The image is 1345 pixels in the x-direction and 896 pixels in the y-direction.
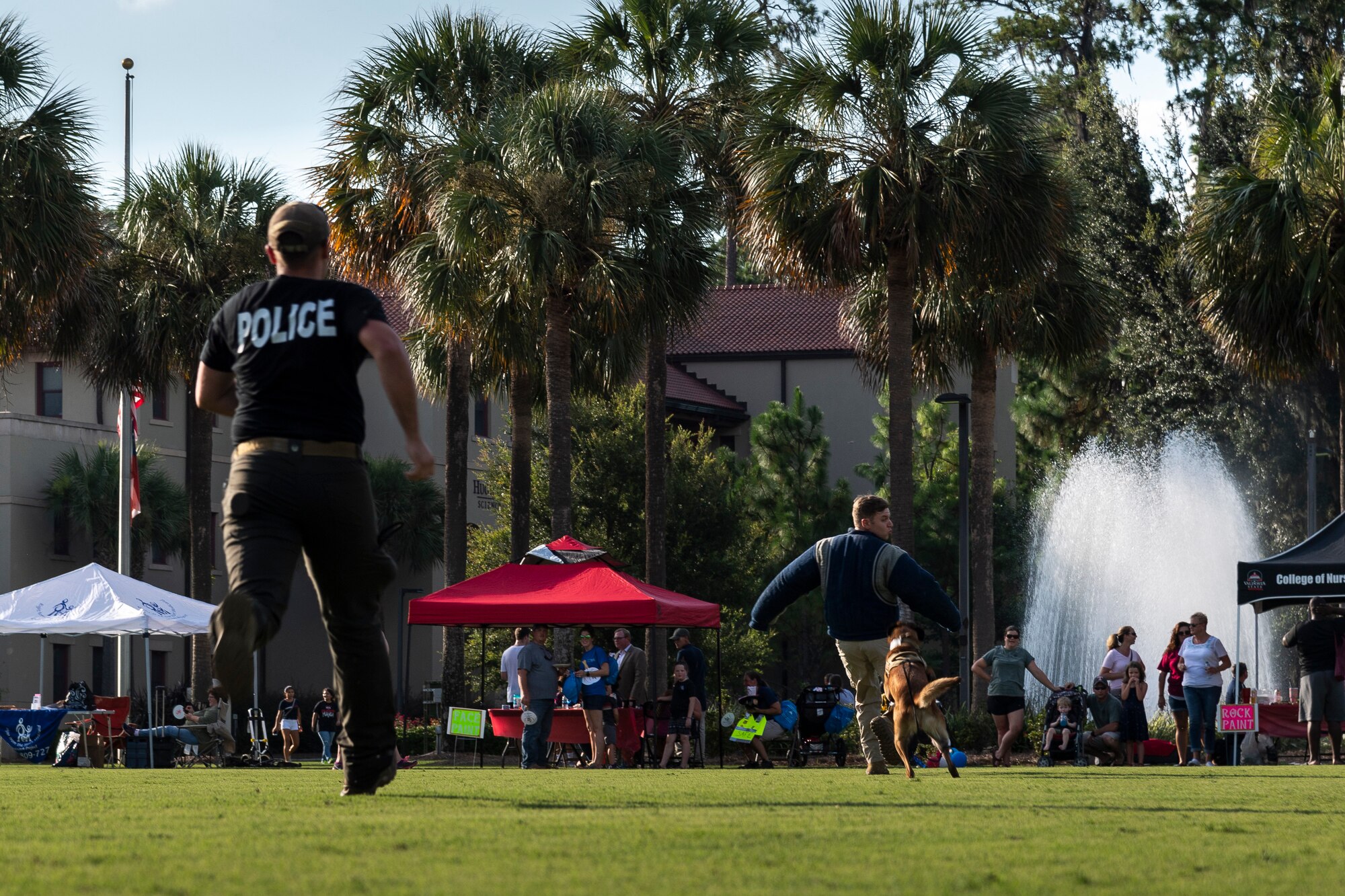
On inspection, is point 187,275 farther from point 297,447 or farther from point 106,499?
point 297,447

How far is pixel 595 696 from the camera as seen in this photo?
832 inches

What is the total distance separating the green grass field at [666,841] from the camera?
459 cm

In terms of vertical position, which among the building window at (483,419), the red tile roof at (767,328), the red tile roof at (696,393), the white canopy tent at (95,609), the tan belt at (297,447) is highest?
the red tile roof at (767,328)

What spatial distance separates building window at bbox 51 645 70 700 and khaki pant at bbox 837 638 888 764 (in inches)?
1556

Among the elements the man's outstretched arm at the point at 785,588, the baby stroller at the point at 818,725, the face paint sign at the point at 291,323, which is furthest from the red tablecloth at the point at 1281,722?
the face paint sign at the point at 291,323

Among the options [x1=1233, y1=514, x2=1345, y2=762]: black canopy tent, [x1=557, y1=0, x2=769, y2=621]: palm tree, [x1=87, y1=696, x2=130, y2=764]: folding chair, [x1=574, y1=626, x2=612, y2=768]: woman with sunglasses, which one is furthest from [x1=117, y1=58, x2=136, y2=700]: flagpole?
[x1=1233, y1=514, x2=1345, y2=762]: black canopy tent

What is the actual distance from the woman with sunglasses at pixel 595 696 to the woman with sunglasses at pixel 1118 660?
19.3 feet

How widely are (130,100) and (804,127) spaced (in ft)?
84.7

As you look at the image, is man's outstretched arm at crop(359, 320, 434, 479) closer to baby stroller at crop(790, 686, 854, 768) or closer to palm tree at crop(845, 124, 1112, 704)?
baby stroller at crop(790, 686, 854, 768)

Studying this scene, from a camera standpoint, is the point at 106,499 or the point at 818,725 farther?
the point at 106,499

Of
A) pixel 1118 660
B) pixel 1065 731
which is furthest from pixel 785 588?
pixel 1118 660

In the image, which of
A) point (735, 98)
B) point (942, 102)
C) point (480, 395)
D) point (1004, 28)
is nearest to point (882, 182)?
point (942, 102)

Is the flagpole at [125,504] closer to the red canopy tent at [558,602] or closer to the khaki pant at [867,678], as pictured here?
the red canopy tent at [558,602]

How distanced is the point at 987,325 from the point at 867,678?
17.4m
